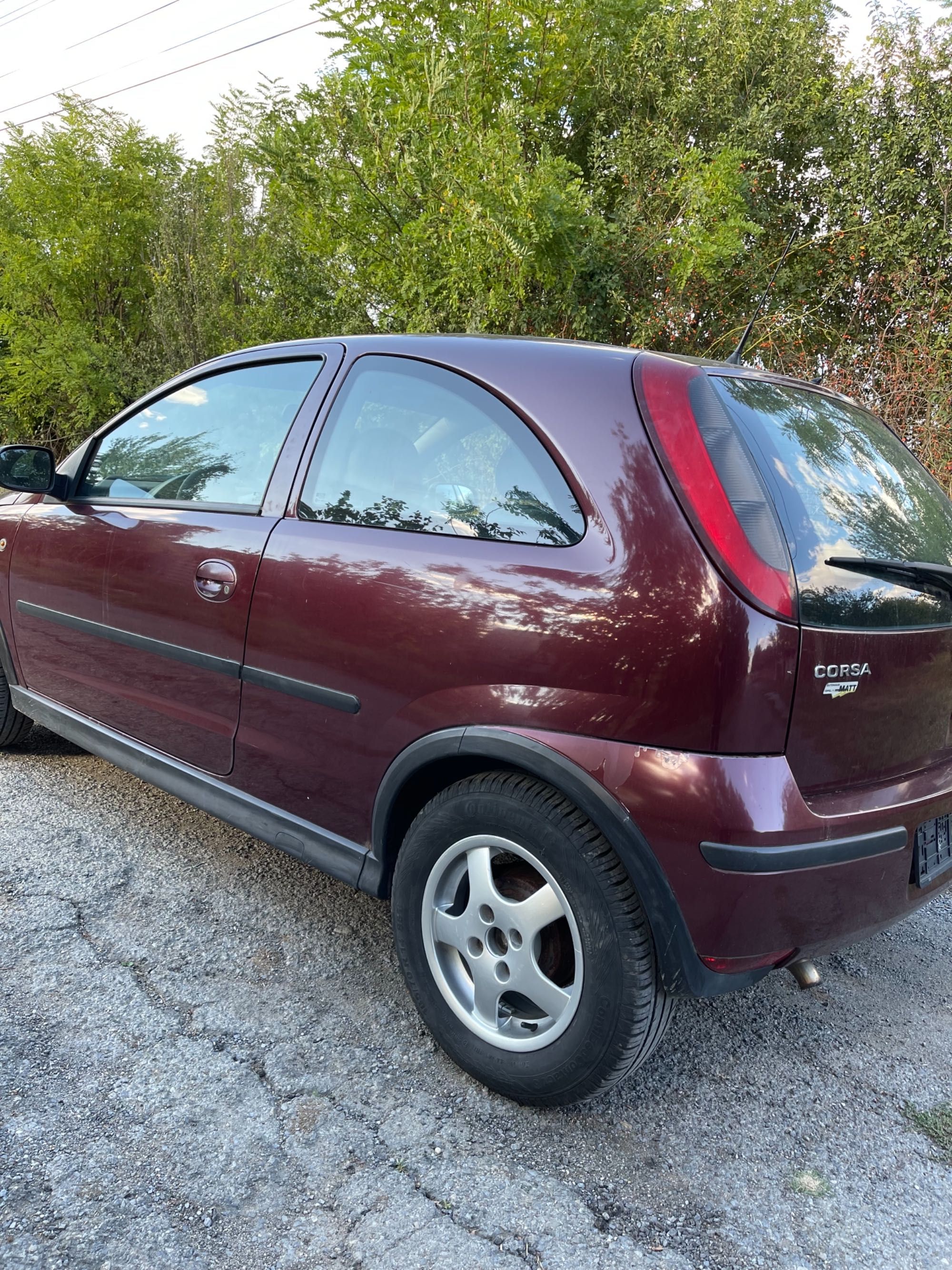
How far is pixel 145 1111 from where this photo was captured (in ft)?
6.35

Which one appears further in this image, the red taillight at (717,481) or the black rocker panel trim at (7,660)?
the black rocker panel trim at (7,660)

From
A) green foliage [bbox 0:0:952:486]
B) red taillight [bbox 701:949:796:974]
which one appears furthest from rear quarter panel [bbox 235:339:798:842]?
green foliage [bbox 0:0:952:486]

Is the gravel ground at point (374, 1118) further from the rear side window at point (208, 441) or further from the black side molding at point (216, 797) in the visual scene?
the rear side window at point (208, 441)

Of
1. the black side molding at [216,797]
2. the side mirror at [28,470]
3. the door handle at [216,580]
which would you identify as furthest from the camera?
the side mirror at [28,470]

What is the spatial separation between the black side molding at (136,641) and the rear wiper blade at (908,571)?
161cm

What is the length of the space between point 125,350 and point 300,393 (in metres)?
14.8

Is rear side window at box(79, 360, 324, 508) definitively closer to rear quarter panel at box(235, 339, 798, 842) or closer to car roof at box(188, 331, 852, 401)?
car roof at box(188, 331, 852, 401)

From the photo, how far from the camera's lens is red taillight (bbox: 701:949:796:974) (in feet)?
5.77

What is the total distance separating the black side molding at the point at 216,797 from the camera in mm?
2395

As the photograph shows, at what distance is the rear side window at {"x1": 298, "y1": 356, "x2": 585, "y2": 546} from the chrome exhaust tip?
1017 millimetres

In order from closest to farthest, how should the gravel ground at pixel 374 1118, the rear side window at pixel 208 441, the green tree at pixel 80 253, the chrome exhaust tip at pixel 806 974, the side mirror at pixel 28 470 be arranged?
1. the gravel ground at pixel 374 1118
2. the chrome exhaust tip at pixel 806 974
3. the rear side window at pixel 208 441
4. the side mirror at pixel 28 470
5. the green tree at pixel 80 253

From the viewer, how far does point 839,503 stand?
196 cm

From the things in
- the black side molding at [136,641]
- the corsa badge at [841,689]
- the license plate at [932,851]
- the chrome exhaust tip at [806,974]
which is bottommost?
the chrome exhaust tip at [806,974]

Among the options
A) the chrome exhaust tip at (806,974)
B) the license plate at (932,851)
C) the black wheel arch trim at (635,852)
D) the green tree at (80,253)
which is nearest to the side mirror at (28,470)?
the black wheel arch trim at (635,852)
